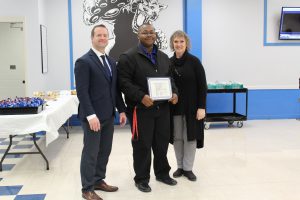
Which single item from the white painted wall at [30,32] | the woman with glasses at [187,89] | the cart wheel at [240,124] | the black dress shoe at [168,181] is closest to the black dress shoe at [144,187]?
the black dress shoe at [168,181]

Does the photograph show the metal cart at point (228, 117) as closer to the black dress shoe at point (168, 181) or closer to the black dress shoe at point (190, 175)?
the black dress shoe at point (190, 175)

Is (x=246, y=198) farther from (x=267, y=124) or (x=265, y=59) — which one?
→ (x=265, y=59)

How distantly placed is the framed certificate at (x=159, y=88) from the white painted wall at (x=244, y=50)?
4.07 m

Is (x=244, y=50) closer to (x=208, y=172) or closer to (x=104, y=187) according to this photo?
(x=208, y=172)

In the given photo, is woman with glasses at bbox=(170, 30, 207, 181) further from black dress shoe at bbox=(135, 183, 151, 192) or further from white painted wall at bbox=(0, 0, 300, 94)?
white painted wall at bbox=(0, 0, 300, 94)

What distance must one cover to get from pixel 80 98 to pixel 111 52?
397cm

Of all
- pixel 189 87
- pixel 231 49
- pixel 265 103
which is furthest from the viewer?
pixel 265 103

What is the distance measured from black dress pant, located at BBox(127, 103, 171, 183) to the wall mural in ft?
12.0

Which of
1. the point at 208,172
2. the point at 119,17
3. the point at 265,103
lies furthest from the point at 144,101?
the point at 265,103

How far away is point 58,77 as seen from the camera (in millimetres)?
6750

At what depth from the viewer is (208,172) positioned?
12.6 ft

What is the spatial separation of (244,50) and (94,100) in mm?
4950

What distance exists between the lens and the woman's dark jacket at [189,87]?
134 inches

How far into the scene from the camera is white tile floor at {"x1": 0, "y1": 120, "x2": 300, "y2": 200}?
3219 mm
